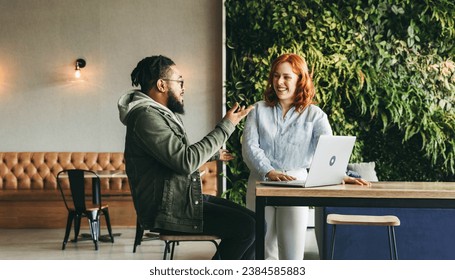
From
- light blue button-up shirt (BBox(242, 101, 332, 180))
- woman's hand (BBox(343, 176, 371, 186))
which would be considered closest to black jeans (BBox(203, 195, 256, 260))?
light blue button-up shirt (BBox(242, 101, 332, 180))

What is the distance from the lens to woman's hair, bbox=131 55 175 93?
2873mm

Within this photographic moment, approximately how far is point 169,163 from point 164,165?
10cm

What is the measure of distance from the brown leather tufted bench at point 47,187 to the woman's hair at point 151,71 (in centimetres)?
389

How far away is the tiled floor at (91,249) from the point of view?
5043 mm

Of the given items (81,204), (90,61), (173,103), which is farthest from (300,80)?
(90,61)

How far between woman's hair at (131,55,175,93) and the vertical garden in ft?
12.4

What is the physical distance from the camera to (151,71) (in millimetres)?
2883

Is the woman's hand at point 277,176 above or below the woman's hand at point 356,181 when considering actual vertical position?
above

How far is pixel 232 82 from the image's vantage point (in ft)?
22.2

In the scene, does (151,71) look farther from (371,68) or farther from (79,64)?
(79,64)

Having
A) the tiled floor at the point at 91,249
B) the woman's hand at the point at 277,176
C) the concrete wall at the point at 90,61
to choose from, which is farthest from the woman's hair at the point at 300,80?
the concrete wall at the point at 90,61

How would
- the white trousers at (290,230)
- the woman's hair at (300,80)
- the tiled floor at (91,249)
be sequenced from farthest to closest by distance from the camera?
the tiled floor at (91,249) < the woman's hair at (300,80) < the white trousers at (290,230)

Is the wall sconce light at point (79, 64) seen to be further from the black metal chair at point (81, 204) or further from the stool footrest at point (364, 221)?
the stool footrest at point (364, 221)
